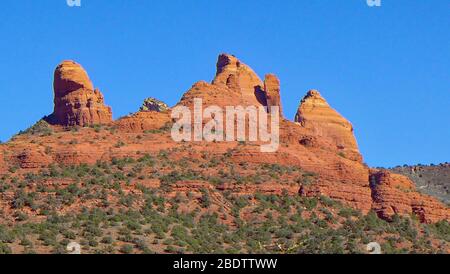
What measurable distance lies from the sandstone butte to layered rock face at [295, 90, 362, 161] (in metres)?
12.2

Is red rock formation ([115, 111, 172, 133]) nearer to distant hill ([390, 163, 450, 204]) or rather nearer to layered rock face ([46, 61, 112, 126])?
layered rock face ([46, 61, 112, 126])

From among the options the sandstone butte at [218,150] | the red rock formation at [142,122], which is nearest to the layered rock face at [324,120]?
the sandstone butte at [218,150]

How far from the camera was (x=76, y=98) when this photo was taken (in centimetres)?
10106

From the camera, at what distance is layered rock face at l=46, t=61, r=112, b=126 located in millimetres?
101312

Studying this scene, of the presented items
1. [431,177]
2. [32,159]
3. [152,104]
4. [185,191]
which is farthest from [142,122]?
[431,177]

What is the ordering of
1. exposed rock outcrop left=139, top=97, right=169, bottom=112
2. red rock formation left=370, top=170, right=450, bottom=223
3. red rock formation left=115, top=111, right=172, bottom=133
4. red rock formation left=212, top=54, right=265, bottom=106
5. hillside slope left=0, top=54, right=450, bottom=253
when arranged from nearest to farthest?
hillside slope left=0, top=54, right=450, bottom=253, red rock formation left=370, top=170, right=450, bottom=223, red rock formation left=115, top=111, right=172, bottom=133, red rock formation left=212, top=54, right=265, bottom=106, exposed rock outcrop left=139, top=97, right=169, bottom=112

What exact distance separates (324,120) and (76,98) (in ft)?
100

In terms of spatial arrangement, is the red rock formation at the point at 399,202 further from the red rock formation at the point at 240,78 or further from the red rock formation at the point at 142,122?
the red rock formation at the point at 142,122

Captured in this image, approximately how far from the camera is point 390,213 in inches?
3666

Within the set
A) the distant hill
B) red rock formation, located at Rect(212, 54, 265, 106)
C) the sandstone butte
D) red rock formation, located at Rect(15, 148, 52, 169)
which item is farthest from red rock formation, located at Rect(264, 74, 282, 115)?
red rock formation, located at Rect(15, 148, 52, 169)

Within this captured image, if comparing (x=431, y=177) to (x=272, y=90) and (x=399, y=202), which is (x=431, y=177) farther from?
(x=399, y=202)

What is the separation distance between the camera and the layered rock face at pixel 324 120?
11975cm
